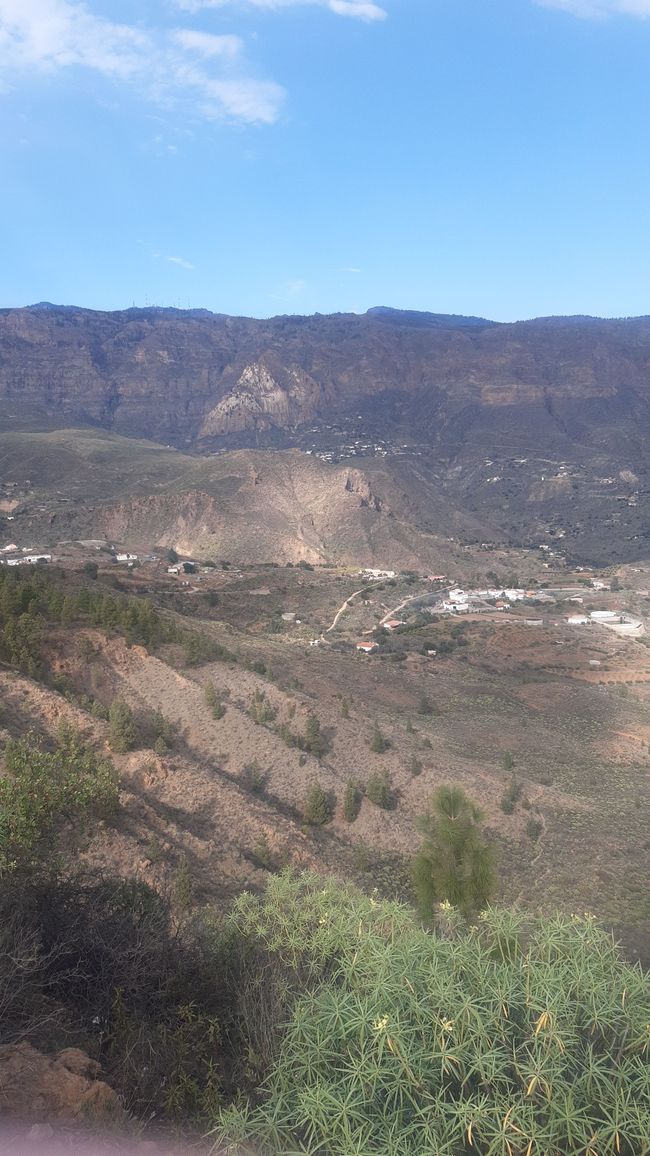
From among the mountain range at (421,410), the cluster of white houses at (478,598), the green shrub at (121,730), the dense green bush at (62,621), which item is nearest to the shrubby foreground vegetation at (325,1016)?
the green shrub at (121,730)

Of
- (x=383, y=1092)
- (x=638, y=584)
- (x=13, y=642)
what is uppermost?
(x=383, y=1092)

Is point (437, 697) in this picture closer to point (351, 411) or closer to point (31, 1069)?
point (31, 1069)

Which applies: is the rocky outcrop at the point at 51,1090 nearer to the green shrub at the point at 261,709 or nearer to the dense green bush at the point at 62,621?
the dense green bush at the point at 62,621

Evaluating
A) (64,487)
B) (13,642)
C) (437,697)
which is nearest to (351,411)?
(64,487)

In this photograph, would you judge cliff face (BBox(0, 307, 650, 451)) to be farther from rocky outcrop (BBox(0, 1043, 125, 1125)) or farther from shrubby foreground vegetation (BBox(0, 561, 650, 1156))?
rocky outcrop (BBox(0, 1043, 125, 1125))

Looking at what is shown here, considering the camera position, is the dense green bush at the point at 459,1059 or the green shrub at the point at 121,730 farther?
the green shrub at the point at 121,730

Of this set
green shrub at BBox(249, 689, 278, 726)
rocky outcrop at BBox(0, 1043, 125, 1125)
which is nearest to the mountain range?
green shrub at BBox(249, 689, 278, 726)

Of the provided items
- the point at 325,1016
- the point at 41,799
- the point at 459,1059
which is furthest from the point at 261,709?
the point at 459,1059
